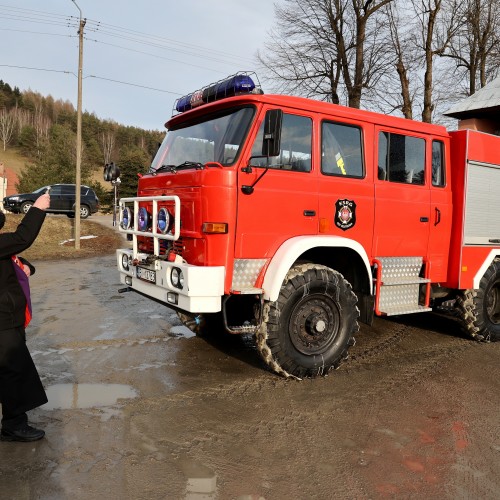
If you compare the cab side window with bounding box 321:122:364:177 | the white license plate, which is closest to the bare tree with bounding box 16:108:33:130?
the white license plate

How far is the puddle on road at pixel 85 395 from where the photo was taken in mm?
4090

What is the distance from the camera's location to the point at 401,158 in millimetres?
5539

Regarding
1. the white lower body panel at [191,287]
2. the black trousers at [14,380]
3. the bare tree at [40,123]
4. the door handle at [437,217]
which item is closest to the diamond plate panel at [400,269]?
the door handle at [437,217]

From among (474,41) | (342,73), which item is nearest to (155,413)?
(342,73)

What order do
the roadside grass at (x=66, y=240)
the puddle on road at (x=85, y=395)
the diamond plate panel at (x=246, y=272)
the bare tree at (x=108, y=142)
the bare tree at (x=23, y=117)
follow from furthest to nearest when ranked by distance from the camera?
the bare tree at (x=23, y=117), the bare tree at (x=108, y=142), the roadside grass at (x=66, y=240), the diamond plate panel at (x=246, y=272), the puddle on road at (x=85, y=395)

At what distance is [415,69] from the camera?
21719 mm

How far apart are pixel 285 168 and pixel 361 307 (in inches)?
70.2

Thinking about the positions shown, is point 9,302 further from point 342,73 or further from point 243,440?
point 342,73

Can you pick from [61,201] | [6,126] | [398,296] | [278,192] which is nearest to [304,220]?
[278,192]

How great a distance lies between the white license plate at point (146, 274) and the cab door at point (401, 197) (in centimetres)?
240

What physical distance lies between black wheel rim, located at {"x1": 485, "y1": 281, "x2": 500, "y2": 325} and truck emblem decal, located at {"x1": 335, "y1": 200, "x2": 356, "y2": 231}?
103 inches

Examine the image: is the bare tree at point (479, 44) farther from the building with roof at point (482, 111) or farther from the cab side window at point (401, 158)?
the cab side window at point (401, 158)

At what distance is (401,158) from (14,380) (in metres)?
4.48

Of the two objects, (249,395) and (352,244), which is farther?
(352,244)
